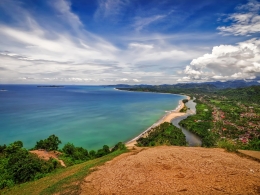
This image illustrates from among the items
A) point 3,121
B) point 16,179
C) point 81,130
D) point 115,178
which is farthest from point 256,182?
point 3,121

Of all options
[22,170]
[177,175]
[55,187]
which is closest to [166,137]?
[177,175]

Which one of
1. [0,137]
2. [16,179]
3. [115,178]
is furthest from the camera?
[0,137]

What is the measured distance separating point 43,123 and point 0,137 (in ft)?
50.0

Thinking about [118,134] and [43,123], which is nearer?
[118,134]

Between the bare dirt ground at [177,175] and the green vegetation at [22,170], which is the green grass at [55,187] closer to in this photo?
the bare dirt ground at [177,175]

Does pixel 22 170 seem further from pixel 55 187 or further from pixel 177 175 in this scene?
pixel 177 175

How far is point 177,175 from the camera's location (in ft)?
39.8

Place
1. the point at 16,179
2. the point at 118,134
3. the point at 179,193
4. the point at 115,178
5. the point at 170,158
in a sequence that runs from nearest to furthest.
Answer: the point at 179,193 → the point at 115,178 → the point at 170,158 → the point at 16,179 → the point at 118,134

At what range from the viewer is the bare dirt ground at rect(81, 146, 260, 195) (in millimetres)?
10520

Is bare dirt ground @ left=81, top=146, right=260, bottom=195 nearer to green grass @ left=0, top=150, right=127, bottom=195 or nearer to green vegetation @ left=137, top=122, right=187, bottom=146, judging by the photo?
green grass @ left=0, top=150, right=127, bottom=195

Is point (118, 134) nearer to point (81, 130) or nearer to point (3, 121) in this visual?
point (81, 130)

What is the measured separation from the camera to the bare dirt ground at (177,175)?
10.5 m

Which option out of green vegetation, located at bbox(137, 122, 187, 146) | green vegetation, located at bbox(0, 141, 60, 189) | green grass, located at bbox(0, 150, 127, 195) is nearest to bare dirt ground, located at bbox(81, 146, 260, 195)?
green grass, located at bbox(0, 150, 127, 195)

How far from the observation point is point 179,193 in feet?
33.2
